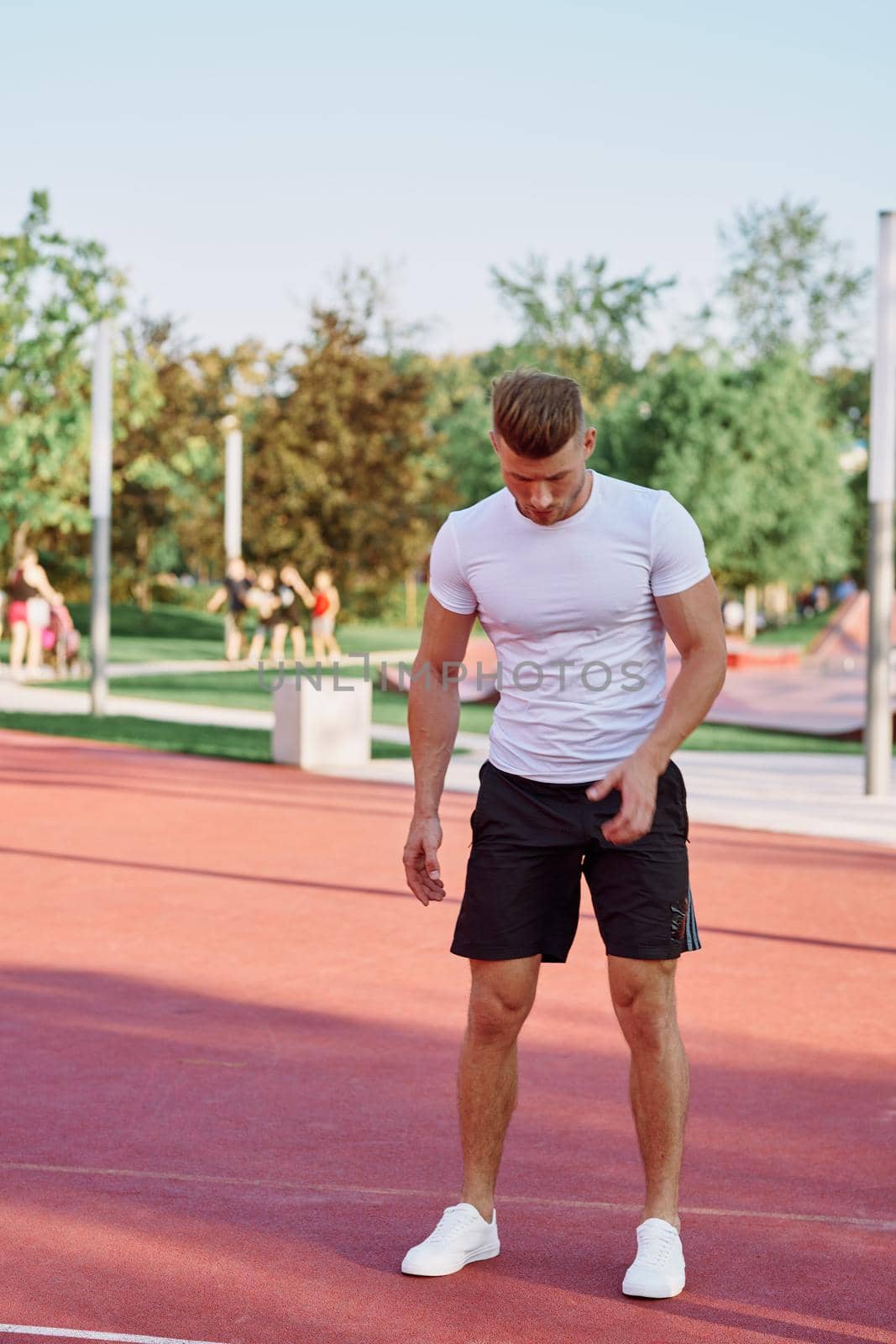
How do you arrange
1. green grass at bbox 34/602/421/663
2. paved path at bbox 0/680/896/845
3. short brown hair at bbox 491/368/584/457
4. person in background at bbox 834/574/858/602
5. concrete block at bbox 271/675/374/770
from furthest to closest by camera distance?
1. person in background at bbox 834/574/858/602
2. green grass at bbox 34/602/421/663
3. concrete block at bbox 271/675/374/770
4. paved path at bbox 0/680/896/845
5. short brown hair at bbox 491/368/584/457

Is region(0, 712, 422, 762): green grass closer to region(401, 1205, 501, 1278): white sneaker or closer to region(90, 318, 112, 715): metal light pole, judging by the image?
region(90, 318, 112, 715): metal light pole

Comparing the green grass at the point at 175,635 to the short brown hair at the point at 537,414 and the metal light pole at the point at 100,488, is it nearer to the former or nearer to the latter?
the metal light pole at the point at 100,488

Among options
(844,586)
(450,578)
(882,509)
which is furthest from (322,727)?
(844,586)

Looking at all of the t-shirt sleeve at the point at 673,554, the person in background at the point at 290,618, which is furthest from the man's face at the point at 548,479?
the person in background at the point at 290,618

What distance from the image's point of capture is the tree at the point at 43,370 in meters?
33.7

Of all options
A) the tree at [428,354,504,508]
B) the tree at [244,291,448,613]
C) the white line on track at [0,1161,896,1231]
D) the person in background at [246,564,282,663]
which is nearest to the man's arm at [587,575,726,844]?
the white line on track at [0,1161,896,1231]

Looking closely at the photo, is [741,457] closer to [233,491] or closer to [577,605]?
[233,491]

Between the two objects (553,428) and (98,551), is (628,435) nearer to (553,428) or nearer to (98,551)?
(98,551)

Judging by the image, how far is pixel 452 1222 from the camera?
409 cm

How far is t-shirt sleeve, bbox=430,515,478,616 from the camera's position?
4.07m

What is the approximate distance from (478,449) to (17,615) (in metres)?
33.1

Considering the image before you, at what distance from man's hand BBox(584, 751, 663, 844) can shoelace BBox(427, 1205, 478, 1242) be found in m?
0.99

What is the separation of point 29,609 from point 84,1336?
74.8 feet

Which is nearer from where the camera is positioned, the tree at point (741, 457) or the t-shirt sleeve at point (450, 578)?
the t-shirt sleeve at point (450, 578)
